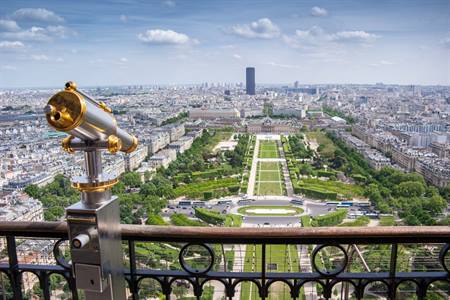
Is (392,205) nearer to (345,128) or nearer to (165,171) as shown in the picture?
(165,171)

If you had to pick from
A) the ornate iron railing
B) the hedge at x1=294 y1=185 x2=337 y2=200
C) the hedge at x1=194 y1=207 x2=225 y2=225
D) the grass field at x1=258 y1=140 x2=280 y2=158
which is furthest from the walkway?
the ornate iron railing

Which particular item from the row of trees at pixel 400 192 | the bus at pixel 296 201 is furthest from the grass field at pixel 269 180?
the row of trees at pixel 400 192

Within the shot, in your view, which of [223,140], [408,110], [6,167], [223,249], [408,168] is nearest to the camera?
[223,249]

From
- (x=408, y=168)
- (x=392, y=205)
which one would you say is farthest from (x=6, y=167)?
(x=408, y=168)

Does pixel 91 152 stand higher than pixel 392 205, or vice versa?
pixel 91 152

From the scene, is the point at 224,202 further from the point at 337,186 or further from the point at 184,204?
the point at 337,186

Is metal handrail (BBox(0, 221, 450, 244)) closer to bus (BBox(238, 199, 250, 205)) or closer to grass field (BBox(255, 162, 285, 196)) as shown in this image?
bus (BBox(238, 199, 250, 205))
